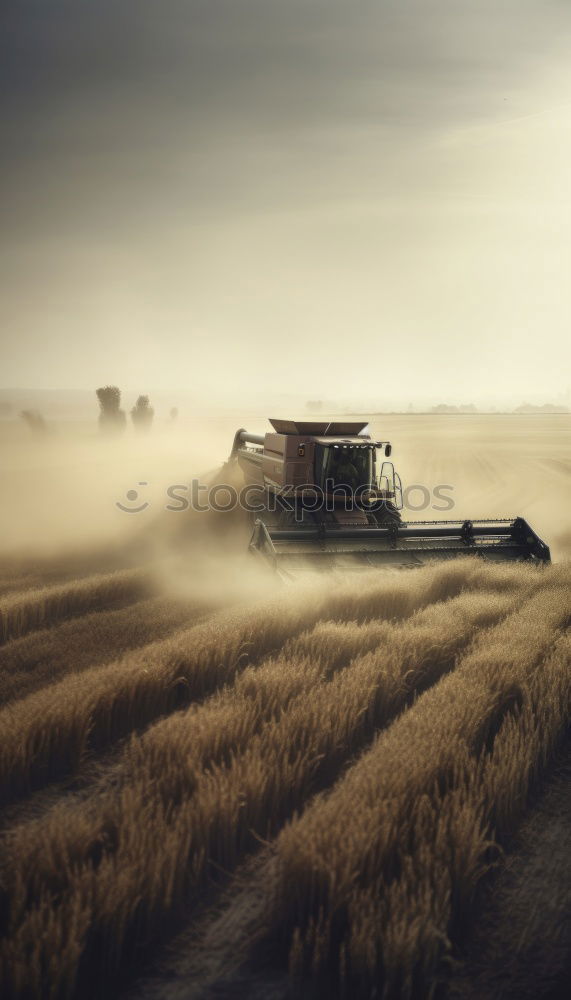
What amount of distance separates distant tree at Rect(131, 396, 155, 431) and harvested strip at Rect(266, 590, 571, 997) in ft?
136

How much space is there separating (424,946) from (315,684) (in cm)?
260

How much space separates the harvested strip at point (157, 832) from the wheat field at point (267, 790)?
0.04 ft

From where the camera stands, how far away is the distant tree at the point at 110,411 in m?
39.7

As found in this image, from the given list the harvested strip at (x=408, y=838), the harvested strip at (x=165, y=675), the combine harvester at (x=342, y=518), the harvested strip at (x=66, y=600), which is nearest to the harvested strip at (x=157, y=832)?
the harvested strip at (x=408, y=838)

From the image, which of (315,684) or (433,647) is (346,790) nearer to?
(315,684)

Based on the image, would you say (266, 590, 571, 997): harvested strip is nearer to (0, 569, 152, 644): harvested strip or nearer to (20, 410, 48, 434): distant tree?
(0, 569, 152, 644): harvested strip

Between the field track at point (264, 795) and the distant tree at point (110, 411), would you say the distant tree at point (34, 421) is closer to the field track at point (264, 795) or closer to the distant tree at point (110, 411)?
the distant tree at point (110, 411)

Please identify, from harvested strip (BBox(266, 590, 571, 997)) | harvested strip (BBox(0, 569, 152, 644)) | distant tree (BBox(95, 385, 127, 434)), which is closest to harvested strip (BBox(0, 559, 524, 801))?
harvested strip (BBox(266, 590, 571, 997))

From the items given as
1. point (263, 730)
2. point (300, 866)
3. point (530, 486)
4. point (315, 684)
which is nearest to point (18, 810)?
point (263, 730)

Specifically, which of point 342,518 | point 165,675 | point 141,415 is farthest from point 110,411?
point 165,675

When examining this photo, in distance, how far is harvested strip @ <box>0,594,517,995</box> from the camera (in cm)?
252

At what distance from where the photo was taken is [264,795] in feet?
11.5

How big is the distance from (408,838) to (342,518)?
25.8ft

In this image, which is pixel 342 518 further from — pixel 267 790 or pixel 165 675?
pixel 267 790
